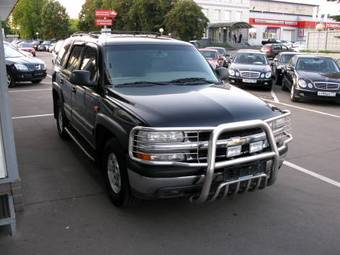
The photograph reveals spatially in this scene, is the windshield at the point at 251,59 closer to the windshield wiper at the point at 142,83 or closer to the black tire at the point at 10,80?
the black tire at the point at 10,80

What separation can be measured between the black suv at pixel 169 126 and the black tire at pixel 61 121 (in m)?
1.65

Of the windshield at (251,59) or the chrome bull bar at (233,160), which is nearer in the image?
the chrome bull bar at (233,160)

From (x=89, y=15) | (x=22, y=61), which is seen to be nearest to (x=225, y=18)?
(x=89, y=15)

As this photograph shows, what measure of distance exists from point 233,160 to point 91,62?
8.41ft

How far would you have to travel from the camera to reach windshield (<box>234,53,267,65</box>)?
16547mm

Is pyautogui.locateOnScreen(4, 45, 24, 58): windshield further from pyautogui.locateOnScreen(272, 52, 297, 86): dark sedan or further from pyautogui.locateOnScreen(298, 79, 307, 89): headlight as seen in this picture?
pyautogui.locateOnScreen(298, 79, 307, 89): headlight

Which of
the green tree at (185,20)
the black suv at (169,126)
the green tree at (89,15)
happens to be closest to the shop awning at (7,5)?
the black suv at (169,126)

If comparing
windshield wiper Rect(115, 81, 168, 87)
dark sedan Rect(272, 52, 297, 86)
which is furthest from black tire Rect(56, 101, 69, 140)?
dark sedan Rect(272, 52, 297, 86)

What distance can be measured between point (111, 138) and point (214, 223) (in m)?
1.44

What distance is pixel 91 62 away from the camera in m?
5.53

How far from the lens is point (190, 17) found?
172ft

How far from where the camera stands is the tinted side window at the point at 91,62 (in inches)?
209

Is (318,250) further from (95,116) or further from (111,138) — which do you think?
(95,116)

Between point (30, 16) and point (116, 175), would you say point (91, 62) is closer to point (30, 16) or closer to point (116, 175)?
point (116, 175)
